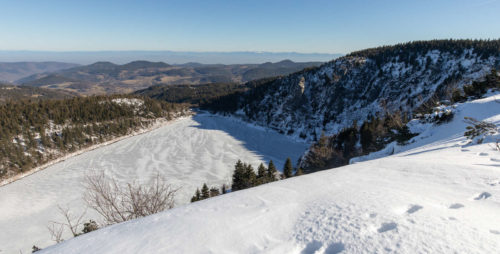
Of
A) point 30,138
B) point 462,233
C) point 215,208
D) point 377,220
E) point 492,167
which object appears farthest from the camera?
point 30,138

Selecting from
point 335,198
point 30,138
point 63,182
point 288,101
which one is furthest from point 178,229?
point 288,101

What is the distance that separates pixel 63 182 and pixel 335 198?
201ft

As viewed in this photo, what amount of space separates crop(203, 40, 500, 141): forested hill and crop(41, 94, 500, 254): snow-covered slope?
218 feet

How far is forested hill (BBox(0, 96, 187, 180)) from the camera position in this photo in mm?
56750

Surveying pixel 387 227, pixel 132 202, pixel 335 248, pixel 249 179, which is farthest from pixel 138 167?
pixel 387 227

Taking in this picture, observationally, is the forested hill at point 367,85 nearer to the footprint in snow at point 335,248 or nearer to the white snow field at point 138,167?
the white snow field at point 138,167

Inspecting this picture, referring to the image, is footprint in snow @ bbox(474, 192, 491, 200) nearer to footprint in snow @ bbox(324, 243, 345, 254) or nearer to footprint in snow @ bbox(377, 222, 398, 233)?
footprint in snow @ bbox(377, 222, 398, 233)

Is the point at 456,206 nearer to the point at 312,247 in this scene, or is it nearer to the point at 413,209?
the point at 413,209

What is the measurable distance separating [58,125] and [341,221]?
96.5 metres

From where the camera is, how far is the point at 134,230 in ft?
15.4

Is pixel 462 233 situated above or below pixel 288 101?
above

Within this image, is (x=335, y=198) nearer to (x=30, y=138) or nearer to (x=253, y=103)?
(x=30, y=138)

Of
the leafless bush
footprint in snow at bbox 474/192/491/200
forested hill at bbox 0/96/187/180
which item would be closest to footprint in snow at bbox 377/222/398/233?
footprint in snow at bbox 474/192/491/200

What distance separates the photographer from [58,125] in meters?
72.9
